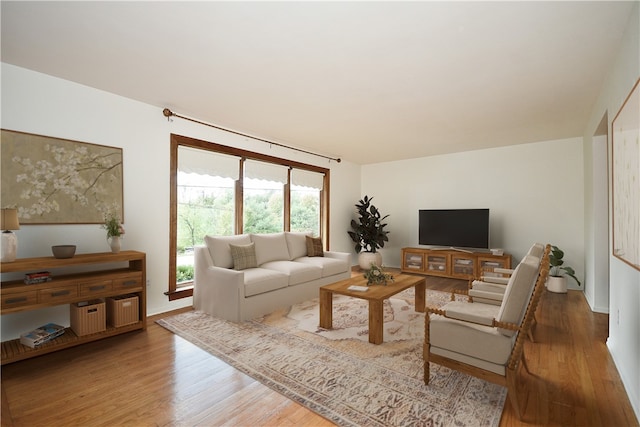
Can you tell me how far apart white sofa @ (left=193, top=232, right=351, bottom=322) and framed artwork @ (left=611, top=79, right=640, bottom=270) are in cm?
325

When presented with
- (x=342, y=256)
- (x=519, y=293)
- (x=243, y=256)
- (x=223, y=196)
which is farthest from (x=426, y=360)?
(x=223, y=196)

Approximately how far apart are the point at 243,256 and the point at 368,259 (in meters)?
3.35


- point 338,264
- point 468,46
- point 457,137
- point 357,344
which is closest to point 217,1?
point 468,46

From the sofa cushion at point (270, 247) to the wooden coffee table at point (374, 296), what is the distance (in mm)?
1419

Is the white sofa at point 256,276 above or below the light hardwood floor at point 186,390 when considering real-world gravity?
above

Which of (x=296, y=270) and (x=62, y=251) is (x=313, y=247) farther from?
(x=62, y=251)

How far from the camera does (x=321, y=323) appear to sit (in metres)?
3.31

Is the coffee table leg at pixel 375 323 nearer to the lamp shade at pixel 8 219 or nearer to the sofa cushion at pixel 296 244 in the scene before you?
the sofa cushion at pixel 296 244

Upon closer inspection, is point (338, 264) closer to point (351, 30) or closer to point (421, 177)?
point (421, 177)

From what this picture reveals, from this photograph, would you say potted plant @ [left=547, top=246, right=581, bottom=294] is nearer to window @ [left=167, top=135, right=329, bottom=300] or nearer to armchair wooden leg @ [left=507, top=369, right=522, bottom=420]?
armchair wooden leg @ [left=507, top=369, right=522, bottom=420]

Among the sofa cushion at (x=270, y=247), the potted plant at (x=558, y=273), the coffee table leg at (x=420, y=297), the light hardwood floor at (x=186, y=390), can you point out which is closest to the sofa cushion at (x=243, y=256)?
the sofa cushion at (x=270, y=247)

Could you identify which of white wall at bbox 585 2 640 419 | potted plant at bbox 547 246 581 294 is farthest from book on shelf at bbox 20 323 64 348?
potted plant at bbox 547 246 581 294

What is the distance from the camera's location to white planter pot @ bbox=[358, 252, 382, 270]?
665 cm

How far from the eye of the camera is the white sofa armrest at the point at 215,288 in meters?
3.42
